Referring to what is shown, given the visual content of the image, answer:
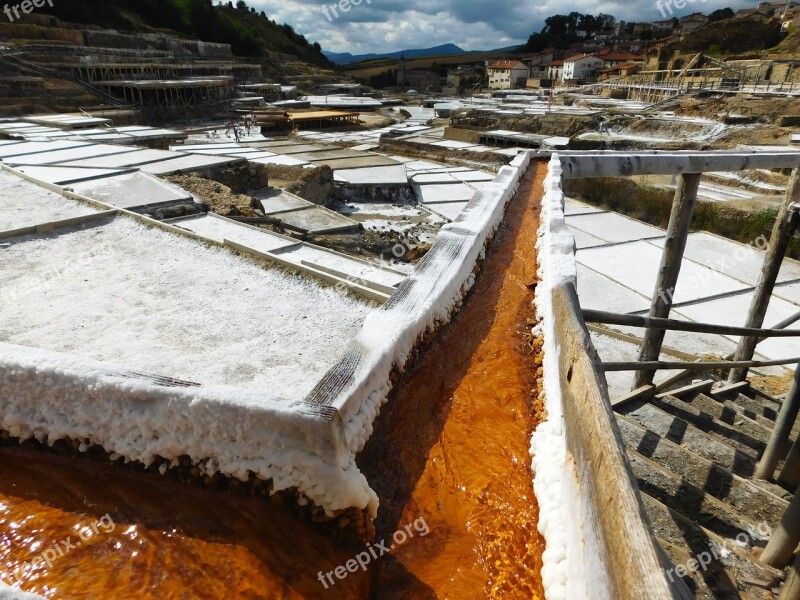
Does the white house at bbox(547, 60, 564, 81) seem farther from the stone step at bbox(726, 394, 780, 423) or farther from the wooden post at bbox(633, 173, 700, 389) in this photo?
the stone step at bbox(726, 394, 780, 423)

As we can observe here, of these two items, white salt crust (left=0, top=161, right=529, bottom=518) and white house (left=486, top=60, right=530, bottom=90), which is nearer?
white salt crust (left=0, top=161, right=529, bottom=518)

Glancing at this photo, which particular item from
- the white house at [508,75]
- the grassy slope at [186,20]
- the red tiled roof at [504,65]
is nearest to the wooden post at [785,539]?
the grassy slope at [186,20]

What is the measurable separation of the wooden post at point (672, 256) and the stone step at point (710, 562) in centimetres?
273

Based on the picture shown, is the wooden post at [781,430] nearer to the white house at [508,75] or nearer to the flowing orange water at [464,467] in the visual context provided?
the flowing orange water at [464,467]

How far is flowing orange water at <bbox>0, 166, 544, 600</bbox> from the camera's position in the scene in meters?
1.62

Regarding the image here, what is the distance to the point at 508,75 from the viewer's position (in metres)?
57.9

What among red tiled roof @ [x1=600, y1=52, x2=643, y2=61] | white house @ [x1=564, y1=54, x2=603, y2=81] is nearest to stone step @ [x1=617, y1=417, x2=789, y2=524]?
white house @ [x1=564, y1=54, x2=603, y2=81]

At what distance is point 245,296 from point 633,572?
383cm

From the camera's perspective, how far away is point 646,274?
9469 mm

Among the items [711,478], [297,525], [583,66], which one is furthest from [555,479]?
[583,66]

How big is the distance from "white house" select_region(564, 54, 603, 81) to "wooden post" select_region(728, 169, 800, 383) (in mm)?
55449

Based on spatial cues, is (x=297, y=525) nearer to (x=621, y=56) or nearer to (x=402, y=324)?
(x=402, y=324)

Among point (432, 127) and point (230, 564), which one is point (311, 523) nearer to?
point (230, 564)

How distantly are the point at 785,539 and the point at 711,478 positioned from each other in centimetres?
98
